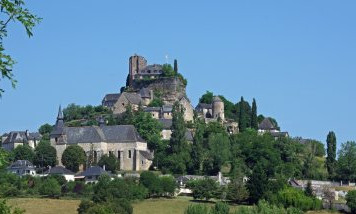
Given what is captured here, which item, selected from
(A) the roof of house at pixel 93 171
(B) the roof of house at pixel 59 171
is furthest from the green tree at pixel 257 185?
(B) the roof of house at pixel 59 171

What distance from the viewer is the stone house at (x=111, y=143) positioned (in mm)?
90438

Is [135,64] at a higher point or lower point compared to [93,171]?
higher

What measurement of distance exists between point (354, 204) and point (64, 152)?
3410cm

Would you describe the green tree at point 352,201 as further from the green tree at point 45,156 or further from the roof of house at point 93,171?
the green tree at point 45,156

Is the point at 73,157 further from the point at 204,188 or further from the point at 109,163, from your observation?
the point at 204,188

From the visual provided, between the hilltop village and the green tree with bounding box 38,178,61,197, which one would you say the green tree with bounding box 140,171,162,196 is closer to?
the hilltop village

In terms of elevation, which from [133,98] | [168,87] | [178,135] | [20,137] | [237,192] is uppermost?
[168,87]

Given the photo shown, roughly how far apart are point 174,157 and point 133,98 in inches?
898

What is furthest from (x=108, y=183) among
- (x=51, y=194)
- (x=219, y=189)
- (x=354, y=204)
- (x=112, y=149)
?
(x=354, y=204)

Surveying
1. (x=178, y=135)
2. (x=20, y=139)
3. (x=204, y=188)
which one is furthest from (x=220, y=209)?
(x=20, y=139)

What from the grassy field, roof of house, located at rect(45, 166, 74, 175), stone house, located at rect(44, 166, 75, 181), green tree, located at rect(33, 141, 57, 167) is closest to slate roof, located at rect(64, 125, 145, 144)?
green tree, located at rect(33, 141, 57, 167)

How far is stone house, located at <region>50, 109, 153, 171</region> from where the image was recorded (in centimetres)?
9044

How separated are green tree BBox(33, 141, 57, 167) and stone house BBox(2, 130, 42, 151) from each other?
9.15 m

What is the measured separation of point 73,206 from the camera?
6988 cm
